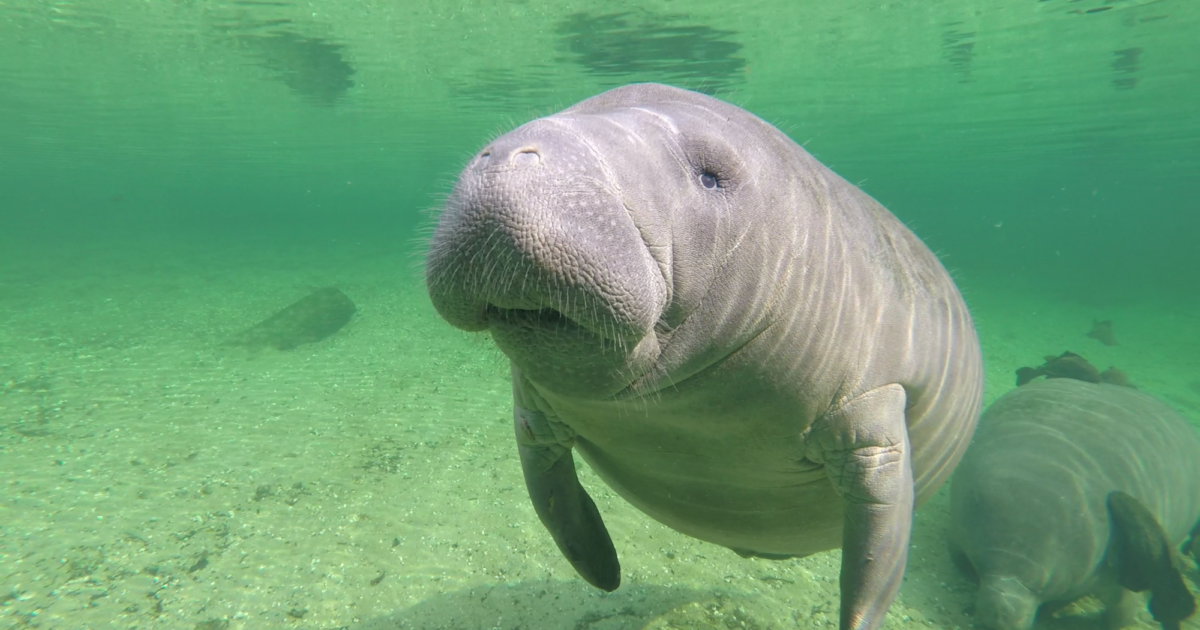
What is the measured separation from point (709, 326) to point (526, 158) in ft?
2.43

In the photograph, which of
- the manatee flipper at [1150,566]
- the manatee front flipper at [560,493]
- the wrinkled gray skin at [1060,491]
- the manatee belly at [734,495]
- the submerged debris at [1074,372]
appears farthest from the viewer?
the submerged debris at [1074,372]

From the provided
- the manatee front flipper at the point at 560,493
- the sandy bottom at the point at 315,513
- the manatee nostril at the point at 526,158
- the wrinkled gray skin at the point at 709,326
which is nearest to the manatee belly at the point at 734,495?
the wrinkled gray skin at the point at 709,326

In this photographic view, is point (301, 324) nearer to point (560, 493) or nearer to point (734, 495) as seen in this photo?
point (560, 493)

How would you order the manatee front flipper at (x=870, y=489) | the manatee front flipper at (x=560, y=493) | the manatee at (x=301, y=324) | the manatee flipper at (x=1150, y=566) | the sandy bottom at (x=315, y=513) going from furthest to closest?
the manatee at (x=301, y=324), the manatee flipper at (x=1150, y=566), the sandy bottom at (x=315, y=513), the manatee front flipper at (x=560, y=493), the manatee front flipper at (x=870, y=489)

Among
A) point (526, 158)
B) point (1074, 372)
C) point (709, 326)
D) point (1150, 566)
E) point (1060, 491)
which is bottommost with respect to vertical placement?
point (1074, 372)

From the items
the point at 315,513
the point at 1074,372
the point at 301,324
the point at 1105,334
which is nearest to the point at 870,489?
the point at 315,513

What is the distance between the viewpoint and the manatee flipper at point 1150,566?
14.8 feet

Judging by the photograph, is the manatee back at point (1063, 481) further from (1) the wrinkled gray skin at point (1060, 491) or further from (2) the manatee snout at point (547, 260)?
(2) the manatee snout at point (547, 260)

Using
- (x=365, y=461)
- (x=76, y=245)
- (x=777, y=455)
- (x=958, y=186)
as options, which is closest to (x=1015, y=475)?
(x=777, y=455)

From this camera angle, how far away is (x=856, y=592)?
2359 millimetres

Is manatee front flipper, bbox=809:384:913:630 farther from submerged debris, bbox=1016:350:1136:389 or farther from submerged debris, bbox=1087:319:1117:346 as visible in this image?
submerged debris, bbox=1087:319:1117:346

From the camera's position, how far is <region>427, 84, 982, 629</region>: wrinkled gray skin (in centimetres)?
143

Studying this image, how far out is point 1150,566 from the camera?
4512 mm

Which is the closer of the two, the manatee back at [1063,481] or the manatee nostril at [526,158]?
the manatee nostril at [526,158]
